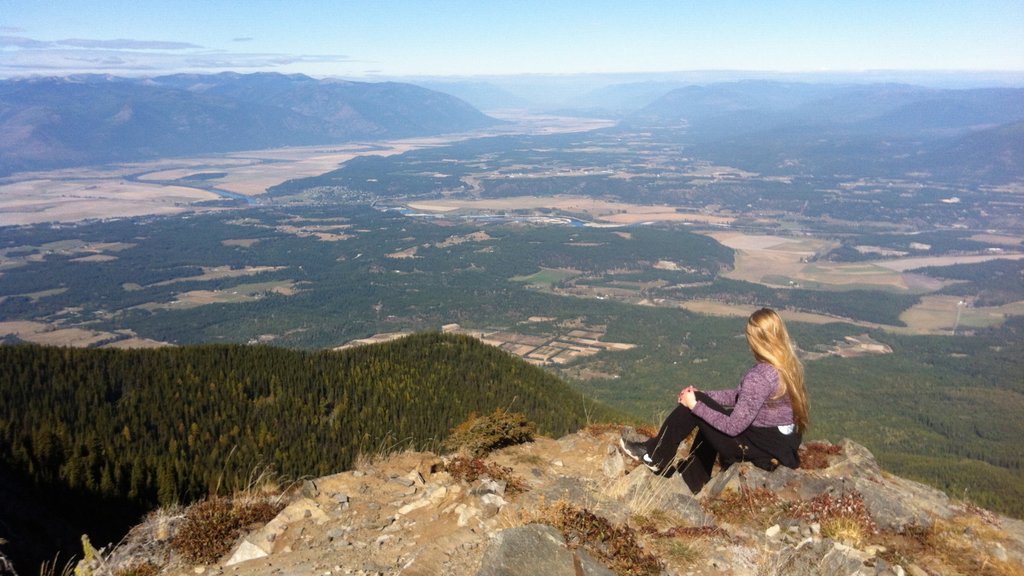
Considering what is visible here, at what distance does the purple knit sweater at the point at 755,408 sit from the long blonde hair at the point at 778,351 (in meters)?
0.12

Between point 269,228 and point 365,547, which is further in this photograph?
point 269,228

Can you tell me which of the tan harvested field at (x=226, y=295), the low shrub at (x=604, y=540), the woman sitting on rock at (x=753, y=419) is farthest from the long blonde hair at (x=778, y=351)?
the tan harvested field at (x=226, y=295)

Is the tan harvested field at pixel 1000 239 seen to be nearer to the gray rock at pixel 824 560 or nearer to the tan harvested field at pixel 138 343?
the tan harvested field at pixel 138 343

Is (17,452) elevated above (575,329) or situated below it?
above

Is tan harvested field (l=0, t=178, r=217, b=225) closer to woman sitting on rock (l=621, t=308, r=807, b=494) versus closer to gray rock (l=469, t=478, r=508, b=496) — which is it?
gray rock (l=469, t=478, r=508, b=496)

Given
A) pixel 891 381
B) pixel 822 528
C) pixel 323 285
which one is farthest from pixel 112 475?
pixel 323 285

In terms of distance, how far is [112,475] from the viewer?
38.6 ft

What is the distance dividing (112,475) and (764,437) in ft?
37.3

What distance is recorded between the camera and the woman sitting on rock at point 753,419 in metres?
9.39

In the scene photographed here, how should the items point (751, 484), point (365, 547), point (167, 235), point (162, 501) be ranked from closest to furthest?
point (365, 547) → point (751, 484) → point (162, 501) → point (167, 235)

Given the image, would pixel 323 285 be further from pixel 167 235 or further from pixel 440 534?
pixel 440 534

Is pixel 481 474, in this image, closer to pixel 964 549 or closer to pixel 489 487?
pixel 489 487

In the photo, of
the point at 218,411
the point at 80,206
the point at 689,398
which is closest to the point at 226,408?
the point at 218,411

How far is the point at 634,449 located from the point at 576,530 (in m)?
3.77
